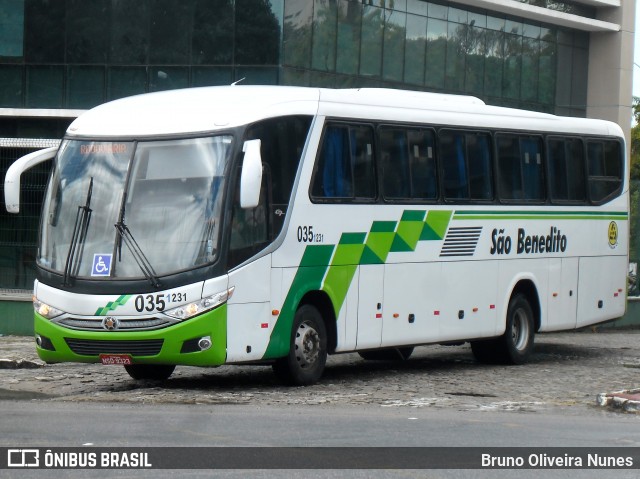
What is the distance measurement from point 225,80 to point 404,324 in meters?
14.0

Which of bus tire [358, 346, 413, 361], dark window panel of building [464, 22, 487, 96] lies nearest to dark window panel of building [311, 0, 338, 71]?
dark window panel of building [464, 22, 487, 96]

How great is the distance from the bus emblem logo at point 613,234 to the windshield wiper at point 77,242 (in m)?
10.0

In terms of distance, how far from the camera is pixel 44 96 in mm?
31594

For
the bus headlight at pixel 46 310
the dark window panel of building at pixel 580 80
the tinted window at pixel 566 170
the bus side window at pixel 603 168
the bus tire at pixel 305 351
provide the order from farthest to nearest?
the dark window panel of building at pixel 580 80, the bus side window at pixel 603 168, the tinted window at pixel 566 170, the bus tire at pixel 305 351, the bus headlight at pixel 46 310

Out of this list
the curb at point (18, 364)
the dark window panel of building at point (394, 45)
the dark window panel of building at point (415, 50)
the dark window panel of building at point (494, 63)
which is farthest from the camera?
the dark window panel of building at point (494, 63)

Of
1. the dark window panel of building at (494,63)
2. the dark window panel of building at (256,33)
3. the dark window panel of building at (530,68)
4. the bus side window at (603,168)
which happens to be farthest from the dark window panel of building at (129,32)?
the dark window panel of building at (530,68)

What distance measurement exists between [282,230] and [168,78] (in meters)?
16.0

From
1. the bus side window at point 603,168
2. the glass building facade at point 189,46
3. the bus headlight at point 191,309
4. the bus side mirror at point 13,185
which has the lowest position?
the bus headlight at point 191,309

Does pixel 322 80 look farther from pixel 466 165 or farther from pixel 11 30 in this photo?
pixel 466 165

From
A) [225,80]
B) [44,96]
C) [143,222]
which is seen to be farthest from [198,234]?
[44,96]

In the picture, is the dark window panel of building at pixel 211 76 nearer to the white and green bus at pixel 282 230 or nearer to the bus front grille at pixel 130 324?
the white and green bus at pixel 282 230

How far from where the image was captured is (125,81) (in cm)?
3095

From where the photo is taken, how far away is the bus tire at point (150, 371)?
16.3 meters

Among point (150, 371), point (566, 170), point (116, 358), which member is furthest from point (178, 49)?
point (116, 358)
